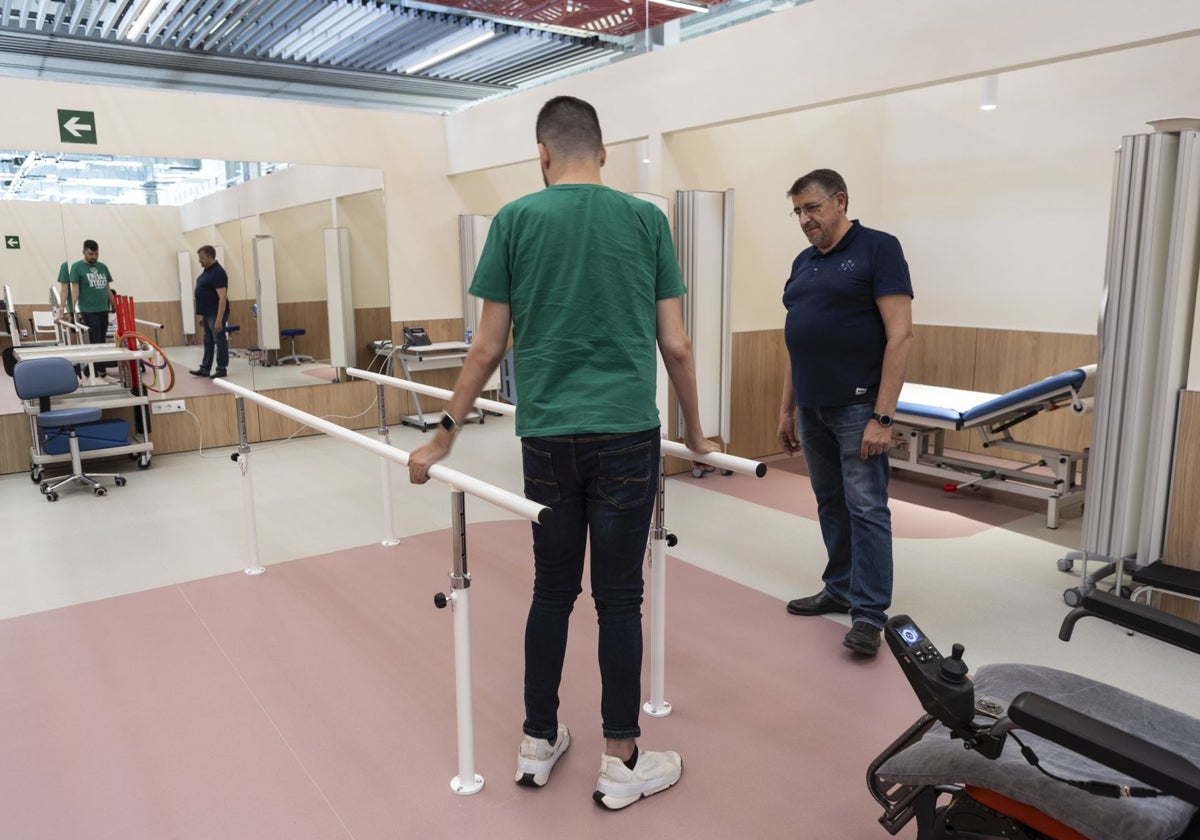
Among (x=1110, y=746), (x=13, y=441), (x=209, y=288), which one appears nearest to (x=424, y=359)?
(x=209, y=288)

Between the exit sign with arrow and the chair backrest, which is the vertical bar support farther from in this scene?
the exit sign with arrow

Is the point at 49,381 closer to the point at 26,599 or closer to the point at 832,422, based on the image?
the point at 26,599

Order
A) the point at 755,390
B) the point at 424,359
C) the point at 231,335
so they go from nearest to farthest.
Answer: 1. the point at 755,390
2. the point at 231,335
3. the point at 424,359

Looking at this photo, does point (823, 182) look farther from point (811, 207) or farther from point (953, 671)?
point (953, 671)

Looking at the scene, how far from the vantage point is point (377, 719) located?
98.3 inches

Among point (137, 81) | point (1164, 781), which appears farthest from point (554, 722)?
point (137, 81)

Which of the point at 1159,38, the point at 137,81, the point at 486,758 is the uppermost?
the point at 137,81

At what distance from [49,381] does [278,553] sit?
214 cm

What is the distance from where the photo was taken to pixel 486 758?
2.29 metres

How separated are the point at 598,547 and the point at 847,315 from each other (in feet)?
4.55

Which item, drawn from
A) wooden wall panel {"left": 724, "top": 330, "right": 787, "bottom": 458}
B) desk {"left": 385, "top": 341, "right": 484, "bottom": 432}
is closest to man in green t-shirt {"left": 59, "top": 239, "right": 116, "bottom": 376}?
desk {"left": 385, "top": 341, "right": 484, "bottom": 432}

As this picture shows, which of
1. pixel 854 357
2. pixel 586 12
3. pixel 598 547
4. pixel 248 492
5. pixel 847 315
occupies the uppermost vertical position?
pixel 586 12

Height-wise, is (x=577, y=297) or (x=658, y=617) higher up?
(x=577, y=297)

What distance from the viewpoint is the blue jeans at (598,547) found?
6.29 ft
